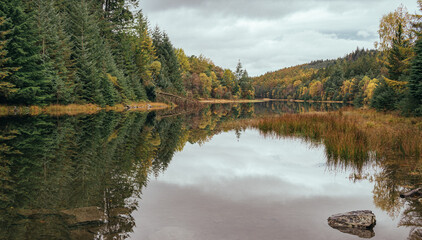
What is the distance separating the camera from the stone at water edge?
193 inches

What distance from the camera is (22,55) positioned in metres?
26.9

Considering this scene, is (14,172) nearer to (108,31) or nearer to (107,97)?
(107,97)

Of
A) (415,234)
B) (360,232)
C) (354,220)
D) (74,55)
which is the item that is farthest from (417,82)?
(74,55)

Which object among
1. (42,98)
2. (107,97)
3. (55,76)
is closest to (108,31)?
(107,97)

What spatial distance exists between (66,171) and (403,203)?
8730 mm

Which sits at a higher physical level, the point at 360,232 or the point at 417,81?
the point at 417,81

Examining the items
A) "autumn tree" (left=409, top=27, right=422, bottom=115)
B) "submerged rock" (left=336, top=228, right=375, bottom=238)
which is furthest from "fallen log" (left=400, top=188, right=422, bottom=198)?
"autumn tree" (left=409, top=27, right=422, bottom=115)

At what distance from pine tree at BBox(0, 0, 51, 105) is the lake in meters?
17.2

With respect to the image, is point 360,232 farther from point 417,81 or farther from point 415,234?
point 417,81

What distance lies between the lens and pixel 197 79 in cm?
9331

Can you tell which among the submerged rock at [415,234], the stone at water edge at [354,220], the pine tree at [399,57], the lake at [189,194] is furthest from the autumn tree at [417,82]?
the stone at water edge at [354,220]

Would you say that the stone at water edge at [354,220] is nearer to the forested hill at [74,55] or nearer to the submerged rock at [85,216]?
the submerged rock at [85,216]

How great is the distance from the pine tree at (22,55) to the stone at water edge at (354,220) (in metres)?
28.5

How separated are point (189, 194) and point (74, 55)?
36097 millimetres
